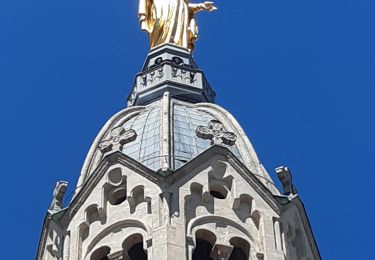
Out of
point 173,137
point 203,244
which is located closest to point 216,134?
point 173,137

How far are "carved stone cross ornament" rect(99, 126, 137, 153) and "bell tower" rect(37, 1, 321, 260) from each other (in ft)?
0.10

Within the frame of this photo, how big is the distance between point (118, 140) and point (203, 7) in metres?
12.2

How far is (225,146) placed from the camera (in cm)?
4975

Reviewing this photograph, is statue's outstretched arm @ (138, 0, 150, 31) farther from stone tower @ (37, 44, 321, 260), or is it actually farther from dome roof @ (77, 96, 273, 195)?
stone tower @ (37, 44, 321, 260)

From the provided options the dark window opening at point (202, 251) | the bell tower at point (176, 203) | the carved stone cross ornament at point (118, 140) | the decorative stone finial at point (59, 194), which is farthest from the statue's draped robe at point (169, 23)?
the dark window opening at point (202, 251)

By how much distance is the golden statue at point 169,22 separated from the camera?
5919cm

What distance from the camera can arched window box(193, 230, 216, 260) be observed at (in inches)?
1853

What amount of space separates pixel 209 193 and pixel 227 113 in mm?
5925

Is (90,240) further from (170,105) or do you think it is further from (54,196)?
(170,105)

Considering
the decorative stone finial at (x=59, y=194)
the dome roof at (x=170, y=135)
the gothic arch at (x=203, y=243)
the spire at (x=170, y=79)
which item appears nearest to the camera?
the gothic arch at (x=203, y=243)

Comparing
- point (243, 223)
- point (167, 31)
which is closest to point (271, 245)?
point (243, 223)

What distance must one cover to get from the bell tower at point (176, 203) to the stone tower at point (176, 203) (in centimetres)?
3

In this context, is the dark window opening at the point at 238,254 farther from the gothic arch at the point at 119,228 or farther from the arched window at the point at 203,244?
the gothic arch at the point at 119,228

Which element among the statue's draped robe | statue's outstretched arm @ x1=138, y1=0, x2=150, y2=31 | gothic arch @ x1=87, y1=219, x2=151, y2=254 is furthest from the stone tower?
statue's outstretched arm @ x1=138, y1=0, x2=150, y2=31
